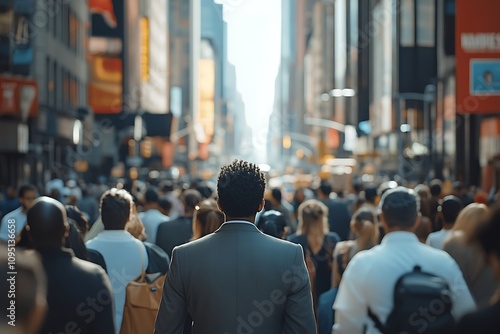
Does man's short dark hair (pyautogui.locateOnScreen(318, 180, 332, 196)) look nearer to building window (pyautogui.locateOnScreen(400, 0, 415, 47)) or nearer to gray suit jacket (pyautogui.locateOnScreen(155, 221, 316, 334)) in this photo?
gray suit jacket (pyautogui.locateOnScreen(155, 221, 316, 334))

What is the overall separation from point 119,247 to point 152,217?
5.03 meters

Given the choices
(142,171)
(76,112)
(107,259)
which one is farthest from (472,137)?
(107,259)

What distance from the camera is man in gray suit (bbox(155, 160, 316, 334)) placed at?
518 cm

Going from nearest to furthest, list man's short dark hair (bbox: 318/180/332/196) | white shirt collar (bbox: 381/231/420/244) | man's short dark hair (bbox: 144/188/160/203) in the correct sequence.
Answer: white shirt collar (bbox: 381/231/420/244), man's short dark hair (bbox: 144/188/160/203), man's short dark hair (bbox: 318/180/332/196)

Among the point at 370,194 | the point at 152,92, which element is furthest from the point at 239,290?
the point at 152,92

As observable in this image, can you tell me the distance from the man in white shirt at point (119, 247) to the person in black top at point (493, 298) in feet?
13.9

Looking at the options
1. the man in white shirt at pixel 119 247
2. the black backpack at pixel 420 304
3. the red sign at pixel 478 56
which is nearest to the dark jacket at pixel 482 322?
the black backpack at pixel 420 304

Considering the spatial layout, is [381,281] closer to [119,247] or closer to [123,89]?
A: [119,247]

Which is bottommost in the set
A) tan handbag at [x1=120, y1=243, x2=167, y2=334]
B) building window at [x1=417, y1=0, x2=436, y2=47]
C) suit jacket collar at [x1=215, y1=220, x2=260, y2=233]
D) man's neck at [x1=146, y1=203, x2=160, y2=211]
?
tan handbag at [x1=120, y1=243, x2=167, y2=334]

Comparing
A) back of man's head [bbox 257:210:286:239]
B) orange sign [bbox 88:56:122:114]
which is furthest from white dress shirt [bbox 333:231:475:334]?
orange sign [bbox 88:56:122:114]

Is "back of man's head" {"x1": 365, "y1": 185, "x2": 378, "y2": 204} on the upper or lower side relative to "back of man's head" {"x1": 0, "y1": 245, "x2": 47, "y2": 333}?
lower

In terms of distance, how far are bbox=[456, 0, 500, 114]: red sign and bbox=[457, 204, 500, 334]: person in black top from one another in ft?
76.6

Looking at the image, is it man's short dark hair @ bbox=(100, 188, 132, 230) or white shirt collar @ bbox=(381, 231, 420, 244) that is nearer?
white shirt collar @ bbox=(381, 231, 420, 244)

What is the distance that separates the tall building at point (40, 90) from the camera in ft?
131
